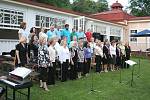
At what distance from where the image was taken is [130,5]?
59.5 metres

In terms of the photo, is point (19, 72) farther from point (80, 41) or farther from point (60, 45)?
point (80, 41)

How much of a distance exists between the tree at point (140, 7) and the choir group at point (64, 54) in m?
40.1

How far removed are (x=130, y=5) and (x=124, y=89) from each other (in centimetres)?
4965

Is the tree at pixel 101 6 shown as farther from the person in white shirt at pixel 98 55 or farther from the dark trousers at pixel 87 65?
the dark trousers at pixel 87 65

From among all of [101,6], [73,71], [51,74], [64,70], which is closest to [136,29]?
[73,71]

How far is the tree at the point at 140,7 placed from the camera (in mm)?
57234

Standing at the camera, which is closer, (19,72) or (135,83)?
(19,72)

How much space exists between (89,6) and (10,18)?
5105 centimetres

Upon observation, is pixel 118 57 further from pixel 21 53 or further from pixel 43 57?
pixel 21 53

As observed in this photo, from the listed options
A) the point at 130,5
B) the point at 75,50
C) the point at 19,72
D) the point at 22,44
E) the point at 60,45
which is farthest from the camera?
the point at 130,5

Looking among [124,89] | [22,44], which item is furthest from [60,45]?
[124,89]

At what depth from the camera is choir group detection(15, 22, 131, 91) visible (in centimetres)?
1086

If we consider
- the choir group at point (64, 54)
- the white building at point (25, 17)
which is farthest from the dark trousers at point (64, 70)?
the white building at point (25, 17)

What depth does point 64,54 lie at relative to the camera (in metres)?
12.3
